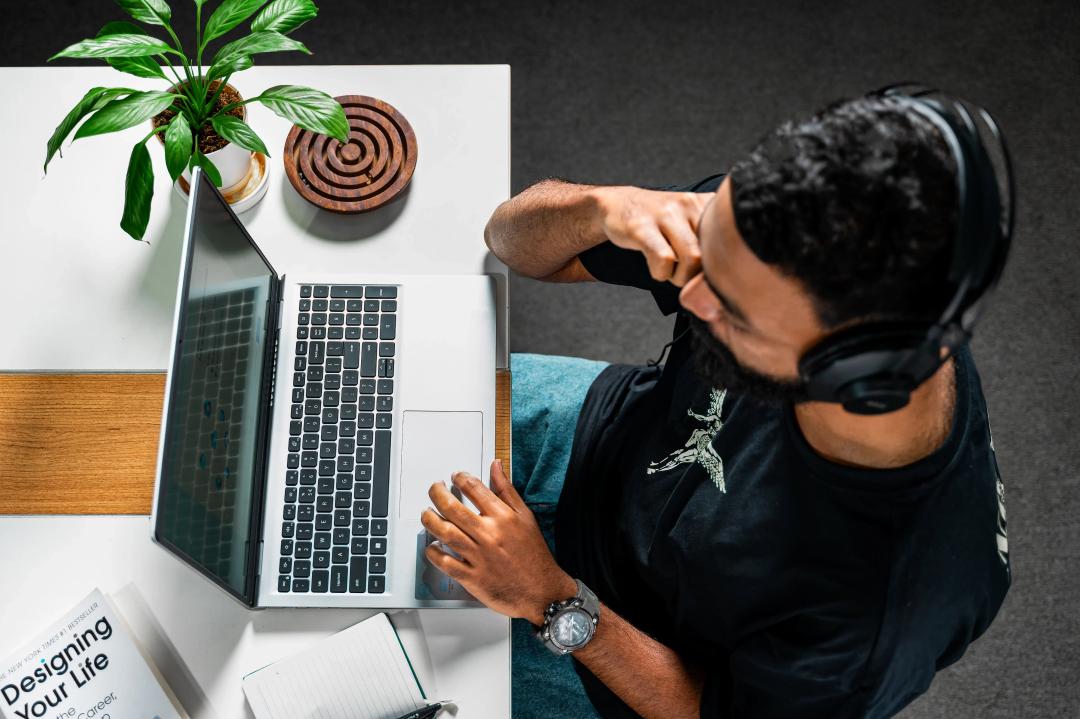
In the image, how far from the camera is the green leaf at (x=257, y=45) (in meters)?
0.88

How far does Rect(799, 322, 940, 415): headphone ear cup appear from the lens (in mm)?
625

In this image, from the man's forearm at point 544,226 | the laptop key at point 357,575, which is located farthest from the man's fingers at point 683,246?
the laptop key at point 357,575

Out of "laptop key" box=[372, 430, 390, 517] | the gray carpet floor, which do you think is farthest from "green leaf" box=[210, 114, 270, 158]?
the gray carpet floor

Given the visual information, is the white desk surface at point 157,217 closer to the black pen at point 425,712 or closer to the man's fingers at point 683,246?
the man's fingers at point 683,246

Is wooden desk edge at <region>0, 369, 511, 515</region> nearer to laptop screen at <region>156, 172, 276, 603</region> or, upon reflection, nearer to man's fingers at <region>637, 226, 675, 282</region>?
laptop screen at <region>156, 172, 276, 603</region>

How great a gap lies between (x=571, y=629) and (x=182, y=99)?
2.37ft

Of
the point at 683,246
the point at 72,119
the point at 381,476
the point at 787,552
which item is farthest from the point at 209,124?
the point at 787,552

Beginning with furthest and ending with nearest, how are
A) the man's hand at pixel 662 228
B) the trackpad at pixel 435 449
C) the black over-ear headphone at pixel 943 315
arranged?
the trackpad at pixel 435 449 → the man's hand at pixel 662 228 → the black over-ear headphone at pixel 943 315

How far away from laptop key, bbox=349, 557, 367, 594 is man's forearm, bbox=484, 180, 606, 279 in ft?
1.30

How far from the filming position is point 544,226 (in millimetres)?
1004

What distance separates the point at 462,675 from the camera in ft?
2.98

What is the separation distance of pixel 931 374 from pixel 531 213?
1.65 feet

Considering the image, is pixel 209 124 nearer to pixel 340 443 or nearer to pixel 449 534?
pixel 340 443

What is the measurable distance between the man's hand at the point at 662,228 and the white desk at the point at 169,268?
186mm
